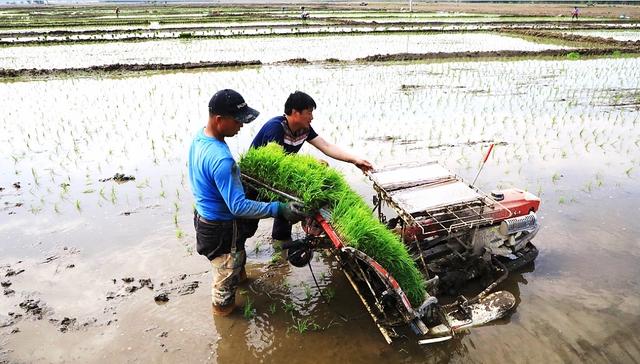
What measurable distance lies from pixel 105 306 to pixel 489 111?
779cm

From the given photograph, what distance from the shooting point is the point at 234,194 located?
2.73m

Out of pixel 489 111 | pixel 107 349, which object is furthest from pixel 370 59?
pixel 107 349

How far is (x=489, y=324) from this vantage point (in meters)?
3.34

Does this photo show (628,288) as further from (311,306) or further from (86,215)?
(86,215)

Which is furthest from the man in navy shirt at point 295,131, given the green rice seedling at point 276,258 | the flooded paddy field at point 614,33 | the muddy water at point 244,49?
the flooded paddy field at point 614,33

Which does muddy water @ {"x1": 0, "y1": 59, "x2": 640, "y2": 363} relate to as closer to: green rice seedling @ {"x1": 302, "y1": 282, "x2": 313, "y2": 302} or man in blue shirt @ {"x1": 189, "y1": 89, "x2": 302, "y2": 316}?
green rice seedling @ {"x1": 302, "y1": 282, "x2": 313, "y2": 302}

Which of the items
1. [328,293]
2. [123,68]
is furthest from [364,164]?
[123,68]

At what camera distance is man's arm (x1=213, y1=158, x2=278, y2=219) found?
269 centimetres

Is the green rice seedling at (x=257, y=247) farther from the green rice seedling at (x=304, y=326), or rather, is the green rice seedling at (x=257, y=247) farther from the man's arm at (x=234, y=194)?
the man's arm at (x=234, y=194)

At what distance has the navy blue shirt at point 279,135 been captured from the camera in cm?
371

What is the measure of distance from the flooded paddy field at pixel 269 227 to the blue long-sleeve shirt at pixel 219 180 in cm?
109

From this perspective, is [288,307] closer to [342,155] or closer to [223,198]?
[223,198]

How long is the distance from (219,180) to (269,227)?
7.22ft

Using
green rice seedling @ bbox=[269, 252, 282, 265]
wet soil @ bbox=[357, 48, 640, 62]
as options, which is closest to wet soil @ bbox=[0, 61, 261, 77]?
wet soil @ bbox=[357, 48, 640, 62]
